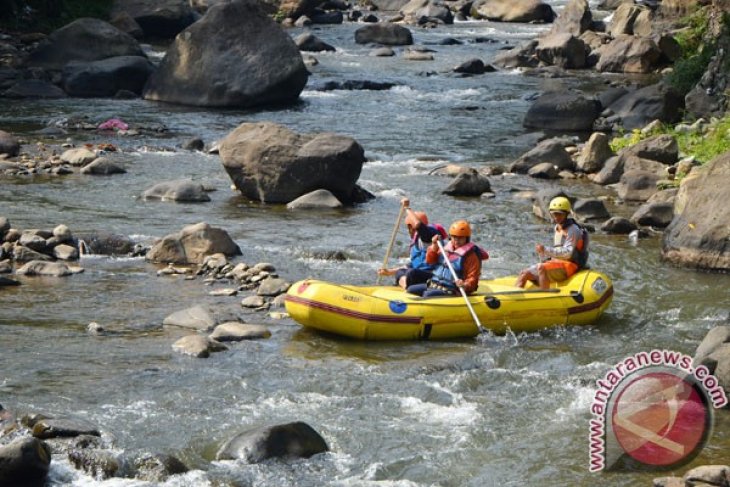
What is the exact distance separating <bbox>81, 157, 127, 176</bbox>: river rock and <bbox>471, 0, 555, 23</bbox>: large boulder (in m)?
24.6

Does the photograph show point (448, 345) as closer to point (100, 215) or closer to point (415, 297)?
point (415, 297)

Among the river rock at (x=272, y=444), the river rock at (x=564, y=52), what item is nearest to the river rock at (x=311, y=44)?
the river rock at (x=564, y=52)

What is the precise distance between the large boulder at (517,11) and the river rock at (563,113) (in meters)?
17.4

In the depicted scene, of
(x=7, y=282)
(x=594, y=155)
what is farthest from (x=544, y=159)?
(x=7, y=282)

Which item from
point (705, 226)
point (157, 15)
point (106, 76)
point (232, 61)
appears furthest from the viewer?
point (157, 15)

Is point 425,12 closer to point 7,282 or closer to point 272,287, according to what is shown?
point 272,287

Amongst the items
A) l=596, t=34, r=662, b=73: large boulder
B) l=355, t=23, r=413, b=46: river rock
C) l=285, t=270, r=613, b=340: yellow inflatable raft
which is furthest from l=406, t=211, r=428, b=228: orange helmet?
l=355, t=23, r=413, b=46: river rock

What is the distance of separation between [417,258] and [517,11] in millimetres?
30106

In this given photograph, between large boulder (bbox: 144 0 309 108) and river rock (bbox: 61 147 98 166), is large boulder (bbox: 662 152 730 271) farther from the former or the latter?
large boulder (bbox: 144 0 309 108)

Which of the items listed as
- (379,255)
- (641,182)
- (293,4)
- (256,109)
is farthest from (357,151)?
(293,4)

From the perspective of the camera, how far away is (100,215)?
670 inches

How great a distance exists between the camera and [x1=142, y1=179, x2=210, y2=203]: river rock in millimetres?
18188

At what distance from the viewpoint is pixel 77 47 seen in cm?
2888

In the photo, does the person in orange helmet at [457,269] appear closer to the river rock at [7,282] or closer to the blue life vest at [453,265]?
the blue life vest at [453,265]
